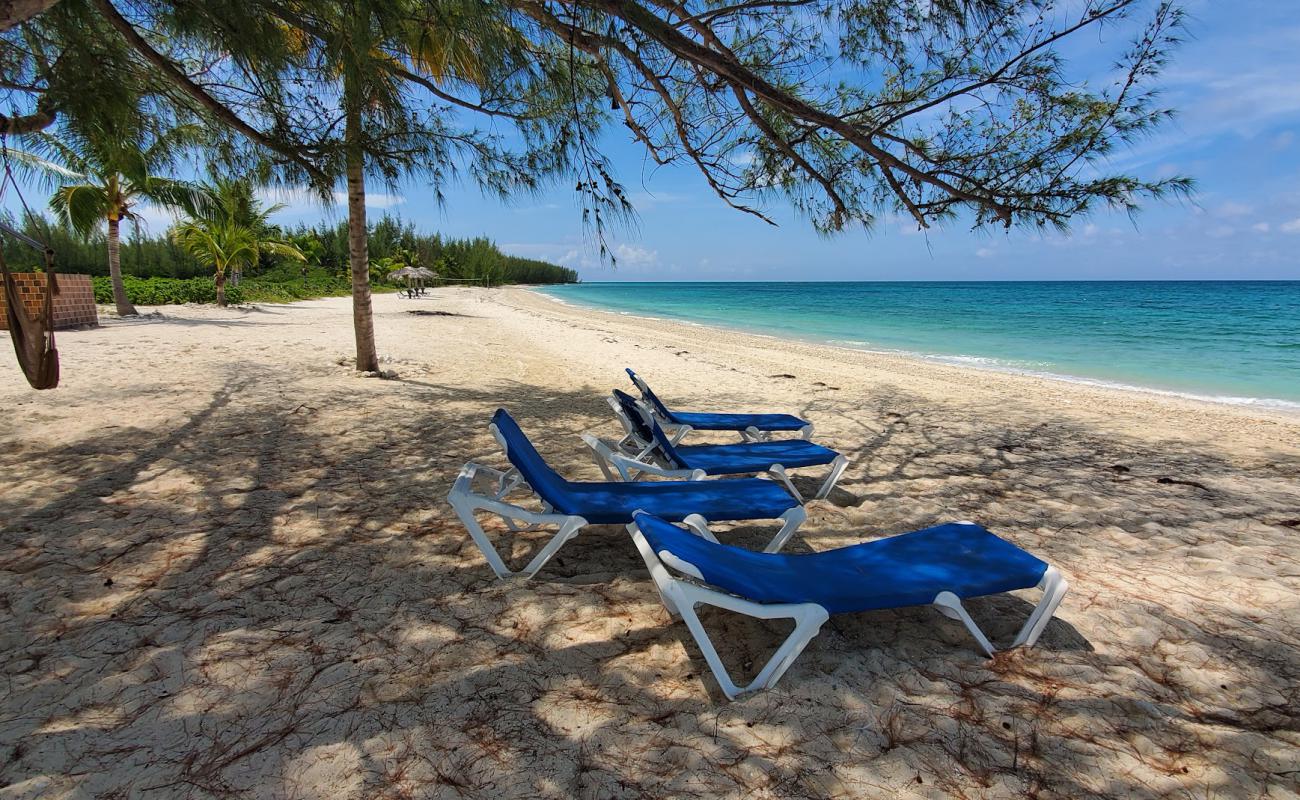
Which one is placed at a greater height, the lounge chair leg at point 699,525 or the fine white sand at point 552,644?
the lounge chair leg at point 699,525

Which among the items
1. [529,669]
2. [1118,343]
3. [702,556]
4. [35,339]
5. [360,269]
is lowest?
[529,669]

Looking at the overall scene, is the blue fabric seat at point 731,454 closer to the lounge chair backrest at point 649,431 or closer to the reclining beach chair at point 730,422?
the lounge chair backrest at point 649,431

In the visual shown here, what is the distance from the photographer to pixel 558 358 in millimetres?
10398

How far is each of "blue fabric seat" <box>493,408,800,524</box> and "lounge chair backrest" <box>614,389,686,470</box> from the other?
2.26 ft

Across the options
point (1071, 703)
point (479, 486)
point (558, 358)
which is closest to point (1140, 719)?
point (1071, 703)

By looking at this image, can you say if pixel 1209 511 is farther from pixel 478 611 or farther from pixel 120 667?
pixel 120 667

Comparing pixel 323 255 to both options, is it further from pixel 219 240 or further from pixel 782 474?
pixel 782 474

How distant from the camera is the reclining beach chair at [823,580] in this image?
1.84 metres

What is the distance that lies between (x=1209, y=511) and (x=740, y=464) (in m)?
2.72

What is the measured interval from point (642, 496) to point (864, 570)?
108cm

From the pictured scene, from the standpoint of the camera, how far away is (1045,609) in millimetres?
2154

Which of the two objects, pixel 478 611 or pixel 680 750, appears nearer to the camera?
pixel 680 750

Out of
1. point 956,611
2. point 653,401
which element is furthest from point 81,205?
point 956,611

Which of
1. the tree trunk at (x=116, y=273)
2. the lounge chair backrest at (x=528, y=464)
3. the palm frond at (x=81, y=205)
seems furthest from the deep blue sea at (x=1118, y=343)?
the palm frond at (x=81, y=205)
